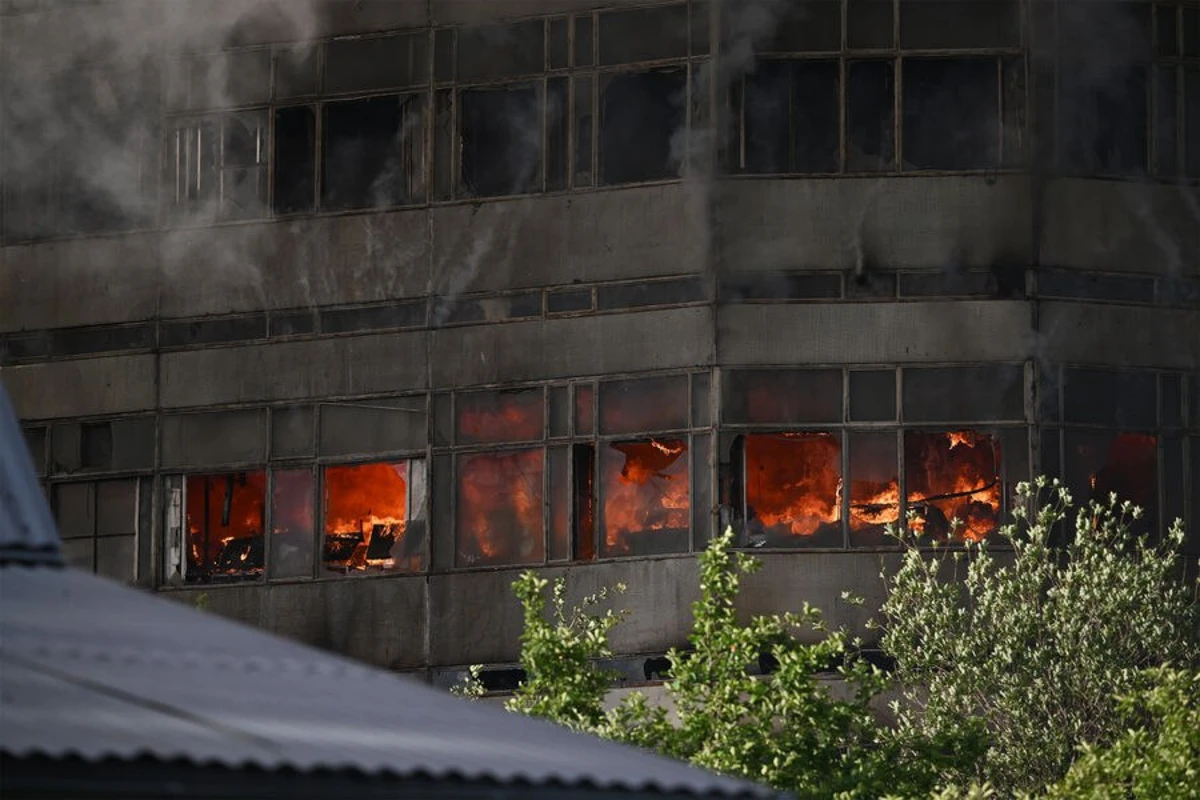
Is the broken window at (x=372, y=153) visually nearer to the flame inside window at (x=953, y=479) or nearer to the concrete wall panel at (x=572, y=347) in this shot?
the concrete wall panel at (x=572, y=347)

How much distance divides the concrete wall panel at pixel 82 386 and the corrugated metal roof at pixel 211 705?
29.6 metres

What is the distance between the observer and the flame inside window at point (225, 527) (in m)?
37.0

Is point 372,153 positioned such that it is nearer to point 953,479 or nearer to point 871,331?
point 871,331

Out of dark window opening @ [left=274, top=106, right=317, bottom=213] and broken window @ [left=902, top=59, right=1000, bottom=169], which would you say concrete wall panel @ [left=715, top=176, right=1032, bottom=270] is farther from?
dark window opening @ [left=274, top=106, right=317, bottom=213]

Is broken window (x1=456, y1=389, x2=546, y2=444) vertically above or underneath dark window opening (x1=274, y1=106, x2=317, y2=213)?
underneath

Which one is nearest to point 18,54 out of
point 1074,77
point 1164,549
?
point 1074,77

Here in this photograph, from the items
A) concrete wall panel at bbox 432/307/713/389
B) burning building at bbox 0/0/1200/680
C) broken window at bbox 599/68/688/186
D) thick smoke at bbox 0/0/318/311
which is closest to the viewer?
burning building at bbox 0/0/1200/680

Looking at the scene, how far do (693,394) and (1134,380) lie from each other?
5494mm

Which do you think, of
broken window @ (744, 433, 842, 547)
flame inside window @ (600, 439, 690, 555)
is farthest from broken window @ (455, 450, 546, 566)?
broken window @ (744, 433, 842, 547)

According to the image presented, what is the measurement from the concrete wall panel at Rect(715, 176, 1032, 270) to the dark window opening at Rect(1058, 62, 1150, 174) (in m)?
1.02

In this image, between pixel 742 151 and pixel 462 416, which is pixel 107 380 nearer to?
pixel 462 416

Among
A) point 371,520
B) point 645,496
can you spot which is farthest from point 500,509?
point 645,496

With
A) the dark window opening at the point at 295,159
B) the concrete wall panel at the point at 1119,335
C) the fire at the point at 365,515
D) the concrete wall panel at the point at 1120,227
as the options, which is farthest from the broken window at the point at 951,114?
the dark window opening at the point at 295,159

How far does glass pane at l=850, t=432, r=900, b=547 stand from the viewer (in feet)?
109
